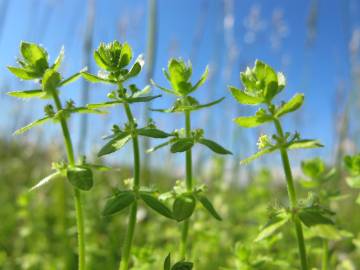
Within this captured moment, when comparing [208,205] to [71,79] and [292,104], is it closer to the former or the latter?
[292,104]

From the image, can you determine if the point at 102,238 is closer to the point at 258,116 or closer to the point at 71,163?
the point at 71,163

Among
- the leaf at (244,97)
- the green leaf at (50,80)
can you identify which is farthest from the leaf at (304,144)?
the green leaf at (50,80)

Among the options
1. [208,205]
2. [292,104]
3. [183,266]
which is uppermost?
[292,104]

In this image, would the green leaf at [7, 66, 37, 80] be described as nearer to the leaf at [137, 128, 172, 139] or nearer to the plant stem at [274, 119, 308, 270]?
the leaf at [137, 128, 172, 139]

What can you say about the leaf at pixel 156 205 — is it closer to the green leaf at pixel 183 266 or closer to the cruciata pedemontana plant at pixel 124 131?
the cruciata pedemontana plant at pixel 124 131

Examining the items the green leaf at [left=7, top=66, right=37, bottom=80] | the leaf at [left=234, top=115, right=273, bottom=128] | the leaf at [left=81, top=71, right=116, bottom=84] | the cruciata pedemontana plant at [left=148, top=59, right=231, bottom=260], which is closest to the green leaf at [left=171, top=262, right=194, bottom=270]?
the cruciata pedemontana plant at [left=148, top=59, right=231, bottom=260]

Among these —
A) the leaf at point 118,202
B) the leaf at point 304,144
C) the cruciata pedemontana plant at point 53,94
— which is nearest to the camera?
the leaf at point 304,144

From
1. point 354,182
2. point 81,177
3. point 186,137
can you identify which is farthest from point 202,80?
point 354,182
